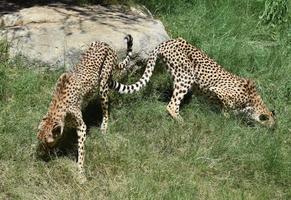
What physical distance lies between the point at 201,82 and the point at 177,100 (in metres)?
0.37

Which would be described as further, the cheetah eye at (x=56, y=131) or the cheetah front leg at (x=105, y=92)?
the cheetah front leg at (x=105, y=92)

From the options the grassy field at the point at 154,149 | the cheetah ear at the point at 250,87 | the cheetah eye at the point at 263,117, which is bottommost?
the grassy field at the point at 154,149

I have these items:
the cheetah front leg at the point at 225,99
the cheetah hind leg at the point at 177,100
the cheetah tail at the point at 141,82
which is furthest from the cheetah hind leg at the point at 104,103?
the cheetah front leg at the point at 225,99

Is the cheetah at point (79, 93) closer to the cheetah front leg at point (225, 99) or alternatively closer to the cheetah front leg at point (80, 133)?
the cheetah front leg at point (80, 133)

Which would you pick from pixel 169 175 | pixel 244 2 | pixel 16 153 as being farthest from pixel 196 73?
pixel 244 2

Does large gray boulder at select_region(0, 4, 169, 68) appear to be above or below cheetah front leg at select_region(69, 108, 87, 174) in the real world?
above

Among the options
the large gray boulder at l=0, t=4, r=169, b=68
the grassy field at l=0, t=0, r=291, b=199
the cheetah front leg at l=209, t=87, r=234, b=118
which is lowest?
the grassy field at l=0, t=0, r=291, b=199

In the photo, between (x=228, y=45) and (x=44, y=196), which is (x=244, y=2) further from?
(x=44, y=196)

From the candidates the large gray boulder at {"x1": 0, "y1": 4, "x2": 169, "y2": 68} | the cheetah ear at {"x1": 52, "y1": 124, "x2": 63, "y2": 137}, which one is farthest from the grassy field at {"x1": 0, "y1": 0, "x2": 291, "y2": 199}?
the cheetah ear at {"x1": 52, "y1": 124, "x2": 63, "y2": 137}

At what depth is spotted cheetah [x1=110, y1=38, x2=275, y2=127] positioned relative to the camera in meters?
6.34

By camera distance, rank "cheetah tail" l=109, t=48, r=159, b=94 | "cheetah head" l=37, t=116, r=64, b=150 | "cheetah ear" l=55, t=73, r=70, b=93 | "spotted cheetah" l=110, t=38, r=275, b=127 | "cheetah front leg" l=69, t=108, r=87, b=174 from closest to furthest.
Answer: "cheetah head" l=37, t=116, r=64, b=150
"cheetah front leg" l=69, t=108, r=87, b=174
"cheetah ear" l=55, t=73, r=70, b=93
"cheetah tail" l=109, t=48, r=159, b=94
"spotted cheetah" l=110, t=38, r=275, b=127

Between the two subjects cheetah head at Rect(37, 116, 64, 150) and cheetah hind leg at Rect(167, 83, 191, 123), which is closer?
cheetah head at Rect(37, 116, 64, 150)

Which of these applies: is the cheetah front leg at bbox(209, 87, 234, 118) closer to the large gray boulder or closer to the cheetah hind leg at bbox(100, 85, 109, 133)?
the large gray boulder

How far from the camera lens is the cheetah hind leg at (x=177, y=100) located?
6.26 m
